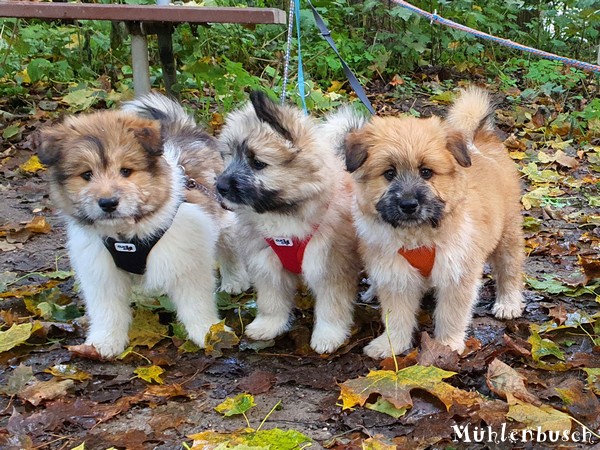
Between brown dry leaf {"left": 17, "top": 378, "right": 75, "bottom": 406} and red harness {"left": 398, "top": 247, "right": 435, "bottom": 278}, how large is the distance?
2.10 meters

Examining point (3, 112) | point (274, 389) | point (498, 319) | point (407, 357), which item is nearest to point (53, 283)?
point (274, 389)

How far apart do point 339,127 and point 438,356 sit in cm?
163

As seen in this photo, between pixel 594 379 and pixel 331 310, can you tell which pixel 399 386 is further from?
pixel 594 379

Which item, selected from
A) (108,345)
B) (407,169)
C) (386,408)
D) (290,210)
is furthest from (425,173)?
(108,345)

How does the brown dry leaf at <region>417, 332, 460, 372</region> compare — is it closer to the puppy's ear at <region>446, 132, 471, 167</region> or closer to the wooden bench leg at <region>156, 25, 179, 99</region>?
the puppy's ear at <region>446, 132, 471, 167</region>

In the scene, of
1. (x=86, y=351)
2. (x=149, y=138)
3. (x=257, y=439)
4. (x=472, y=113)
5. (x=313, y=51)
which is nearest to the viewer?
(x=257, y=439)

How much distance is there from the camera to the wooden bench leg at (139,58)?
22.5 ft

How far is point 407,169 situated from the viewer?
11.6 feet

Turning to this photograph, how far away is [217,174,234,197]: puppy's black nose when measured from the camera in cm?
375

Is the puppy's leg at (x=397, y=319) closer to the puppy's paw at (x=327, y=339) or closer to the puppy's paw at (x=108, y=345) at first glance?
the puppy's paw at (x=327, y=339)

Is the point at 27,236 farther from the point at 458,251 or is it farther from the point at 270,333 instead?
the point at 458,251

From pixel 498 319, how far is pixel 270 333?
1623 millimetres

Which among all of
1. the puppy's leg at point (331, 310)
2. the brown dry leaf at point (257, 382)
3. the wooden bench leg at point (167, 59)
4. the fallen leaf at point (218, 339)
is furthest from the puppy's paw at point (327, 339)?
the wooden bench leg at point (167, 59)

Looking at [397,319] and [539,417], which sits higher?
[539,417]
